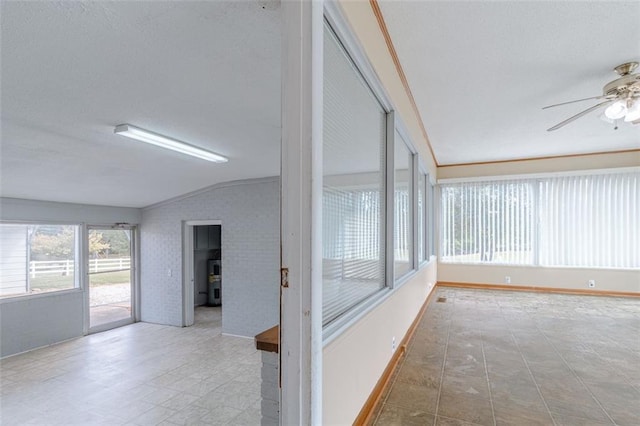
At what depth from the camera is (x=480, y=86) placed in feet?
10.9

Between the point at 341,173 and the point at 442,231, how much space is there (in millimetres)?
6180

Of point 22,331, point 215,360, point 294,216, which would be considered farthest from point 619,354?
point 22,331

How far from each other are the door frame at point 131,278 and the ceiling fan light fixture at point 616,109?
8.46 metres

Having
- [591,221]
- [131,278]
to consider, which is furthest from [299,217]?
[131,278]

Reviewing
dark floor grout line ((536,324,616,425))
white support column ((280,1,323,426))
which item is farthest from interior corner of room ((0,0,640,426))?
dark floor grout line ((536,324,616,425))

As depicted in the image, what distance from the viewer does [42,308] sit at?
565 cm

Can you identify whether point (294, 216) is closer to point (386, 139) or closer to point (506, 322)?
point (386, 139)

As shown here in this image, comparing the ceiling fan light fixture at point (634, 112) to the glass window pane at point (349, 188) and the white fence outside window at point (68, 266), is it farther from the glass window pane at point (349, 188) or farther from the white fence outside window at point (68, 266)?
the white fence outside window at point (68, 266)

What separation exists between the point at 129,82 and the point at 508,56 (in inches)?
123

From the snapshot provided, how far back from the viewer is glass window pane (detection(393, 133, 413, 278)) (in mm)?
3172

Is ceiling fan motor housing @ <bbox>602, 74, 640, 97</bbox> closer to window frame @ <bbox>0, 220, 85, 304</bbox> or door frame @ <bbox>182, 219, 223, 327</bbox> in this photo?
door frame @ <bbox>182, 219, 223, 327</bbox>

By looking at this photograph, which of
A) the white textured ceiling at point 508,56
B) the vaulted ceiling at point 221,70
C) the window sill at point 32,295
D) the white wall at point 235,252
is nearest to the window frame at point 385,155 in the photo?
the vaulted ceiling at point 221,70

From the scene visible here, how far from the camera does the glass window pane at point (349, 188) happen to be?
1701 millimetres

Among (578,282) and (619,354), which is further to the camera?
(578,282)
